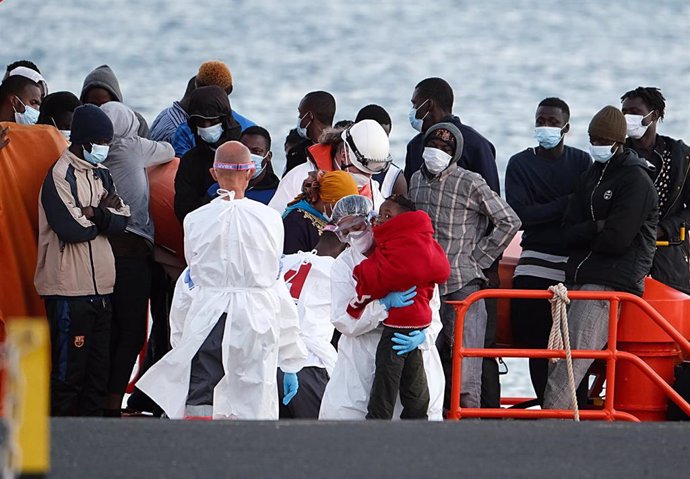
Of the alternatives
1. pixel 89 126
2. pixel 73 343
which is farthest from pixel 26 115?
pixel 73 343

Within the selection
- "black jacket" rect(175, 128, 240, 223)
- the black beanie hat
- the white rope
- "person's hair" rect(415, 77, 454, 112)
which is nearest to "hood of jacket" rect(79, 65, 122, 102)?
"black jacket" rect(175, 128, 240, 223)

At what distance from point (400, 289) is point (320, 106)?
2.44m

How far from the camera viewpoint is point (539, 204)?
9.72 m

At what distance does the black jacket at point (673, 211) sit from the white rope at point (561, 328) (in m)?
1.01

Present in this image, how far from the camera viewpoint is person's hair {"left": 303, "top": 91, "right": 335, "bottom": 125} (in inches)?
402

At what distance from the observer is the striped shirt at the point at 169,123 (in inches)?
420

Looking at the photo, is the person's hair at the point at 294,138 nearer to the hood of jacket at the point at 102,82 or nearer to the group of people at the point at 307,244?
the group of people at the point at 307,244

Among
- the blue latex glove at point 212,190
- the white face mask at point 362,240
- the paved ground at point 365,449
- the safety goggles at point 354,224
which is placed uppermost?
the blue latex glove at point 212,190

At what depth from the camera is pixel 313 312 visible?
350 inches

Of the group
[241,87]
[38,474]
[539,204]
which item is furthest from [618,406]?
[241,87]

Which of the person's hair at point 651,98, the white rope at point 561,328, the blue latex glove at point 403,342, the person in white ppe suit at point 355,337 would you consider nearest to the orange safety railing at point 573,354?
the white rope at point 561,328

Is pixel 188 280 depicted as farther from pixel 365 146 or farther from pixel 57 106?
pixel 57 106

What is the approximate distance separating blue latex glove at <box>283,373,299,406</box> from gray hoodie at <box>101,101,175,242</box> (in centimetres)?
160

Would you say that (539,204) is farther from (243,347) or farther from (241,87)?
(241,87)
